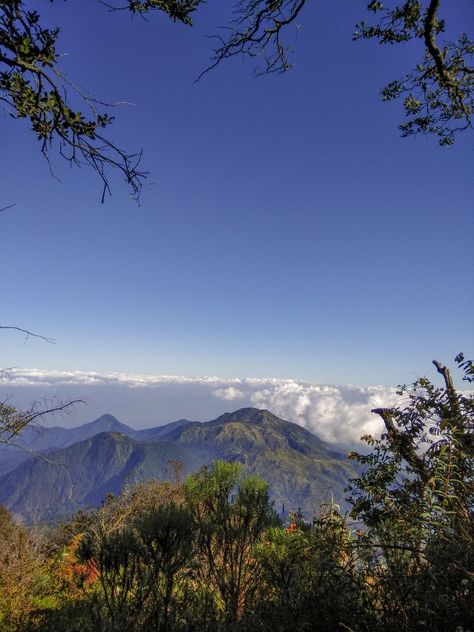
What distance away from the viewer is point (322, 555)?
3.40m

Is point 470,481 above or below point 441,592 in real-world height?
above

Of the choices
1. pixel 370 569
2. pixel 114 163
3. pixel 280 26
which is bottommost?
pixel 370 569

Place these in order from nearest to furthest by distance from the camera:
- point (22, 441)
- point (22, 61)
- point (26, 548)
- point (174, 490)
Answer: point (22, 61) → point (22, 441) → point (26, 548) → point (174, 490)

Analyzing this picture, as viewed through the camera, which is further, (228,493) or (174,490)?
(174,490)

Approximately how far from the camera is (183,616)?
3.85 m

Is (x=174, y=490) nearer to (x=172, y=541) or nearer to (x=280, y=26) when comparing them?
(x=172, y=541)

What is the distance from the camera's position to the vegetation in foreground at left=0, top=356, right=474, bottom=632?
2523 millimetres

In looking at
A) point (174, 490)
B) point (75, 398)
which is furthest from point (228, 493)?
point (174, 490)

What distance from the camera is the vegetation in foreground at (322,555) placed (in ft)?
8.28

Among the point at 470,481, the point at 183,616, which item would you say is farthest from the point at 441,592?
the point at 183,616

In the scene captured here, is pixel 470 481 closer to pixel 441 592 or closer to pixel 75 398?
pixel 441 592

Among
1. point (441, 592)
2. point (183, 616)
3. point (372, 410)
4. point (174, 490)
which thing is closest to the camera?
point (441, 592)

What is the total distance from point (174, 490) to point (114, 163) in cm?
1884

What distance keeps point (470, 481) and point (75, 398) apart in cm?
644
